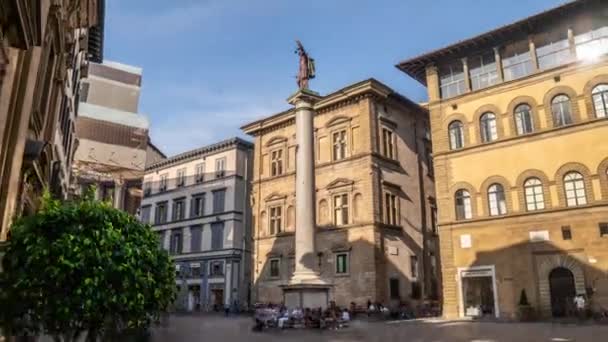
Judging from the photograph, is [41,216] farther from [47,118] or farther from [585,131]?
[585,131]

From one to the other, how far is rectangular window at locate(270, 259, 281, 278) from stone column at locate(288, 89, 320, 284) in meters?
14.9

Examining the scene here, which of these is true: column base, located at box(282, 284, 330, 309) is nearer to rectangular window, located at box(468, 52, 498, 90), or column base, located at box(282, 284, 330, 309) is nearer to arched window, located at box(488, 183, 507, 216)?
arched window, located at box(488, 183, 507, 216)

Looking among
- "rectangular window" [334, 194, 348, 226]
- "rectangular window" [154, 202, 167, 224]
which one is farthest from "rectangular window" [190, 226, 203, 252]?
"rectangular window" [334, 194, 348, 226]

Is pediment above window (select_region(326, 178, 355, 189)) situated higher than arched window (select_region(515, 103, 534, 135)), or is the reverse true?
arched window (select_region(515, 103, 534, 135))

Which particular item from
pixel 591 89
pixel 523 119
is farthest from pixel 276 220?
pixel 591 89

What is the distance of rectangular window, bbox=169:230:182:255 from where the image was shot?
5232 centimetres

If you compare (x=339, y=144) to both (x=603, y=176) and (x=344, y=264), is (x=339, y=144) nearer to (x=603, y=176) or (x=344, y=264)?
(x=344, y=264)

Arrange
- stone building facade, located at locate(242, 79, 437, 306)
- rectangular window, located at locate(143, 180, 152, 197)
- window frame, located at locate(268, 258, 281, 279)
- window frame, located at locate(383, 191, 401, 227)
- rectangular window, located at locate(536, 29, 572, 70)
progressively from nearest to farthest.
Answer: rectangular window, located at locate(536, 29, 572, 70), stone building facade, located at locate(242, 79, 437, 306), window frame, located at locate(383, 191, 401, 227), window frame, located at locate(268, 258, 281, 279), rectangular window, located at locate(143, 180, 152, 197)

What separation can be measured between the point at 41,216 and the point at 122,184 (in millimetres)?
24484

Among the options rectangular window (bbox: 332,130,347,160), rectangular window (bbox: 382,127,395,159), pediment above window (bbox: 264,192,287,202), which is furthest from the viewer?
pediment above window (bbox: 264,192,287,202)

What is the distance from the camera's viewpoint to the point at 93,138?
3095cm

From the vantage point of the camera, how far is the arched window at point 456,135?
30.0m

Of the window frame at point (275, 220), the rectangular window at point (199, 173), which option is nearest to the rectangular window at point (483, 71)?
the window frame at point (275, 220)

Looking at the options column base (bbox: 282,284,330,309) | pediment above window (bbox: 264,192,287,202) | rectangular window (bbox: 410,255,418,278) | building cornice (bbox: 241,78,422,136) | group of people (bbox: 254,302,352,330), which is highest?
building cornice (bbox: 241,78,422,136)
